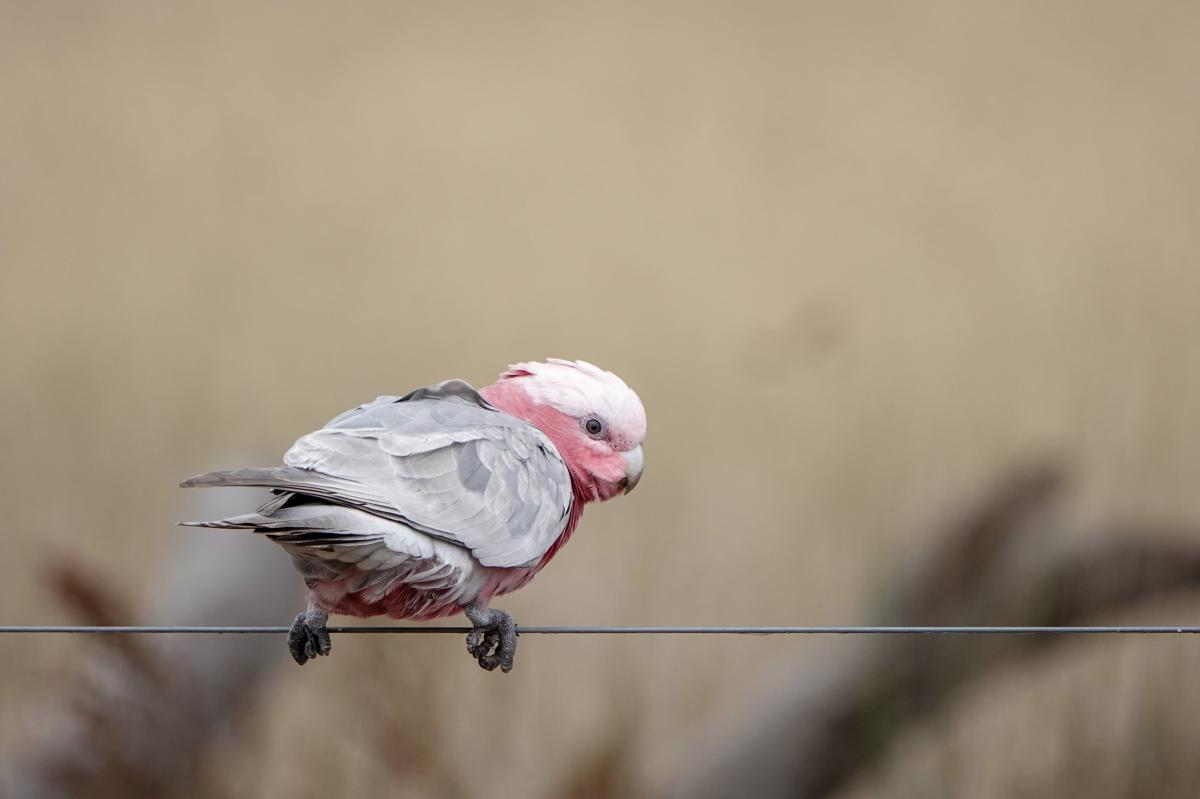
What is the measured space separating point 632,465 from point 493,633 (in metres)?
0.43

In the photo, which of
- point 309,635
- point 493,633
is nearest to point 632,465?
point 493,633

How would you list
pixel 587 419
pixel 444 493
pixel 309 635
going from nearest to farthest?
pixel 444 493 → pixel 309 635 → pixel 587 419

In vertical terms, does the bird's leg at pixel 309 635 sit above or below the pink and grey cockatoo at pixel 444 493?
below

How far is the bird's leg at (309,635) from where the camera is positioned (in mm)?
1999

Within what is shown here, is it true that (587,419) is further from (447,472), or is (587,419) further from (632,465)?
(447,472)

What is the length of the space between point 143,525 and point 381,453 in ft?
6.01

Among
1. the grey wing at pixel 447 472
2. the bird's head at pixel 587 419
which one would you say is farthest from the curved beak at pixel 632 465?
the grey wing at pixel 447 472

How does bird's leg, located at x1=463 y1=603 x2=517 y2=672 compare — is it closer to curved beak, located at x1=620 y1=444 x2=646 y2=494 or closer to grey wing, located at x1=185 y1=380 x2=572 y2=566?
grey wing, located at x1=185 y1=380 x2=572 y2=566

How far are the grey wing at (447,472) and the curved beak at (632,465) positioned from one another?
0.56 feet

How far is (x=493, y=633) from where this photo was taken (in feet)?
6.66

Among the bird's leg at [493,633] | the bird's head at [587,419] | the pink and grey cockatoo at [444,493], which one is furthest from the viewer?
the bird's head at [587,419]

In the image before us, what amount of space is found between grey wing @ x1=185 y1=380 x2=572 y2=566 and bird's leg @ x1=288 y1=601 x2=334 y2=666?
0.33 meters

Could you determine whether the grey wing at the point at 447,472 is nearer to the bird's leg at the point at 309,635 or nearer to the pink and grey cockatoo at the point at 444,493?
the pink and grey cockatoo at the point at 444,493

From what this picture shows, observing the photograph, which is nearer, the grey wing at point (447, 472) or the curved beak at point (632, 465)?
the grey wing at point (447, 472)
